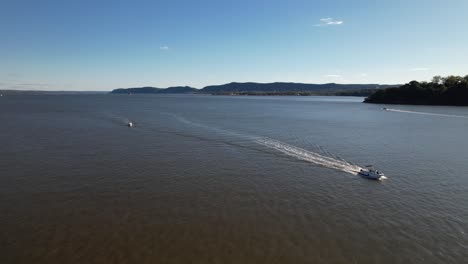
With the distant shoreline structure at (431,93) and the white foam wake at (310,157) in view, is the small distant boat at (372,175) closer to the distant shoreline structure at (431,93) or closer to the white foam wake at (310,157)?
the white foam wake at (310,157)

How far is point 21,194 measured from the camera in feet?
64.7

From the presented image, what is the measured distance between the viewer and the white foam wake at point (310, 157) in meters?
26.9

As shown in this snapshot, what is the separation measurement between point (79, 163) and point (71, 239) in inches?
565

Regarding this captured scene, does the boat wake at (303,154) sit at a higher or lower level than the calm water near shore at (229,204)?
higher

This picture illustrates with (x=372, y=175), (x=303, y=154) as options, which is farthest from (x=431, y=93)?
(x=372, y=175)

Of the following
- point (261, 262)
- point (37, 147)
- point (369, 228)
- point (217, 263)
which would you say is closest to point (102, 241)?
point (217, 263)

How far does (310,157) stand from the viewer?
98.8 feet

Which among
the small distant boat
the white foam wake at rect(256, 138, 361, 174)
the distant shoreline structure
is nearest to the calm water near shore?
the white foam wake at rect(256, 138, 361, 174)

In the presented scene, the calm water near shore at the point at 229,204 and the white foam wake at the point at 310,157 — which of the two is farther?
the white foam wake at the point at 310,157

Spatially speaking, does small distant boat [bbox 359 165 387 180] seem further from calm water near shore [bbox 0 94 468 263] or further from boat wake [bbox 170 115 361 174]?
boat wake [bbox 170 115 361 174]

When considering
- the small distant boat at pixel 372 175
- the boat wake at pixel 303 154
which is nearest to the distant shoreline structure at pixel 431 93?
the boat wake at pixel 303 154

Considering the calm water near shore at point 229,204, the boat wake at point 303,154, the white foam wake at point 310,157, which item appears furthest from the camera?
the boat wake at point 303,154

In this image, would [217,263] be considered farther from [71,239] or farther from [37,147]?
[37,147]

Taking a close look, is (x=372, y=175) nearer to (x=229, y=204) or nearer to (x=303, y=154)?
(x=303, y=154)
